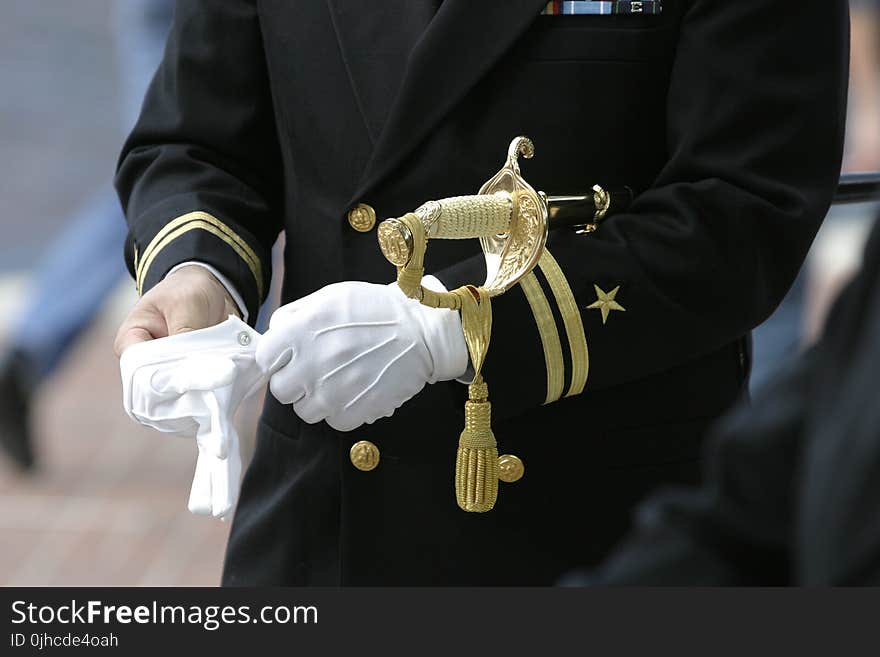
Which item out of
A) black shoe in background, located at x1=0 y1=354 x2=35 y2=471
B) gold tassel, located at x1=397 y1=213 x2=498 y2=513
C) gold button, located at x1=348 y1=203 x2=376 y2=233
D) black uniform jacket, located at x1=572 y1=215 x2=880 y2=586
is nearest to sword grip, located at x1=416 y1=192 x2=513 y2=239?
gold tassel, located at x1=397 y1=213 x2=498 y2=513

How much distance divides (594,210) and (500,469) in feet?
0.86

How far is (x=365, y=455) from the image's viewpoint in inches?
56.1

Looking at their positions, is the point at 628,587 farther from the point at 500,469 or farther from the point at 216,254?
the point at 216,254

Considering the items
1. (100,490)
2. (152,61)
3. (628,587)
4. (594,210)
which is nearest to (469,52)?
(594,210)

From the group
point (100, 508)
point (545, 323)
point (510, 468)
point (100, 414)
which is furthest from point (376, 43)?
point (100, 414)

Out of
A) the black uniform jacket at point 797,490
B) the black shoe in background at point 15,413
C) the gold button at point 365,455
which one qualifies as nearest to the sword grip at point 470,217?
the gold button at point 365,455

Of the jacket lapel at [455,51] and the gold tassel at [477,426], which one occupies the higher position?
the jacket lapel at [455,51]

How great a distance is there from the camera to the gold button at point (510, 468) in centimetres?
138

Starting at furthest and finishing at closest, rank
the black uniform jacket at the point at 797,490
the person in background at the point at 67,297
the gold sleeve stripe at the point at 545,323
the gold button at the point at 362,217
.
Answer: the person in background at the point at 67,297, the gold button at the point at 362,217, the gold sleeve stripe at the point at 545,323, the black uniform jacket at the point at 797,490

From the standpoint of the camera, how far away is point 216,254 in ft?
4.71

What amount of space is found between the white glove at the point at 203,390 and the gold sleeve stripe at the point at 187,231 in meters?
0.21

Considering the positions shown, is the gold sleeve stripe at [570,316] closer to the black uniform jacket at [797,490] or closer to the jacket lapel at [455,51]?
the jacket lapel at [455,51]

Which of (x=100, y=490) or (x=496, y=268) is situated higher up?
(x=496, y=268)

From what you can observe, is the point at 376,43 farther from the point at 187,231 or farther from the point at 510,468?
the point at 510,468
